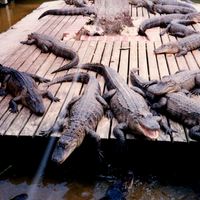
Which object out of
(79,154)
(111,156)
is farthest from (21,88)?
(111,156)

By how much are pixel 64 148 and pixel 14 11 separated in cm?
1186

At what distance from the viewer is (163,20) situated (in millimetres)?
8609

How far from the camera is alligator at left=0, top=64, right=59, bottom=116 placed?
4660 millimetres

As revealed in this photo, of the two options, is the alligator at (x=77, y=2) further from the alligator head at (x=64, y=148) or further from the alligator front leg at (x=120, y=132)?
the alligator head at (x=64, y=148)

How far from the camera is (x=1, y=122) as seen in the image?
4.46m

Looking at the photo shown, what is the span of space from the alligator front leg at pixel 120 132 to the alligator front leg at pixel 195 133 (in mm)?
683

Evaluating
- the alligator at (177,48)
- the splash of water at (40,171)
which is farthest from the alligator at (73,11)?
the splash of water at (40,171)

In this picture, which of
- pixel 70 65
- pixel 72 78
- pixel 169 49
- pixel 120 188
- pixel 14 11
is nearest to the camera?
pixel 120 188

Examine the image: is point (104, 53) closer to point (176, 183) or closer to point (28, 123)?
point (28, 123)

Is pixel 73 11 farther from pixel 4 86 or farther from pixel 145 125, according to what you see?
pixel 145 125

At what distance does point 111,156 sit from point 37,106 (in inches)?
42.8

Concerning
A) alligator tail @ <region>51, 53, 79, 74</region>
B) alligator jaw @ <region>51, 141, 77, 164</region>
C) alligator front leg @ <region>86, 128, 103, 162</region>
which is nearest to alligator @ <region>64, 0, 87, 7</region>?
alligator tail @ <region>51, 53, 79, 74</region>

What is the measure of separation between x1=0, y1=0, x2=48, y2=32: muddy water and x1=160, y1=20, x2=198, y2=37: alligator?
19.1 feet

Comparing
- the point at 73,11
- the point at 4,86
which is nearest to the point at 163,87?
the point at 4,86
